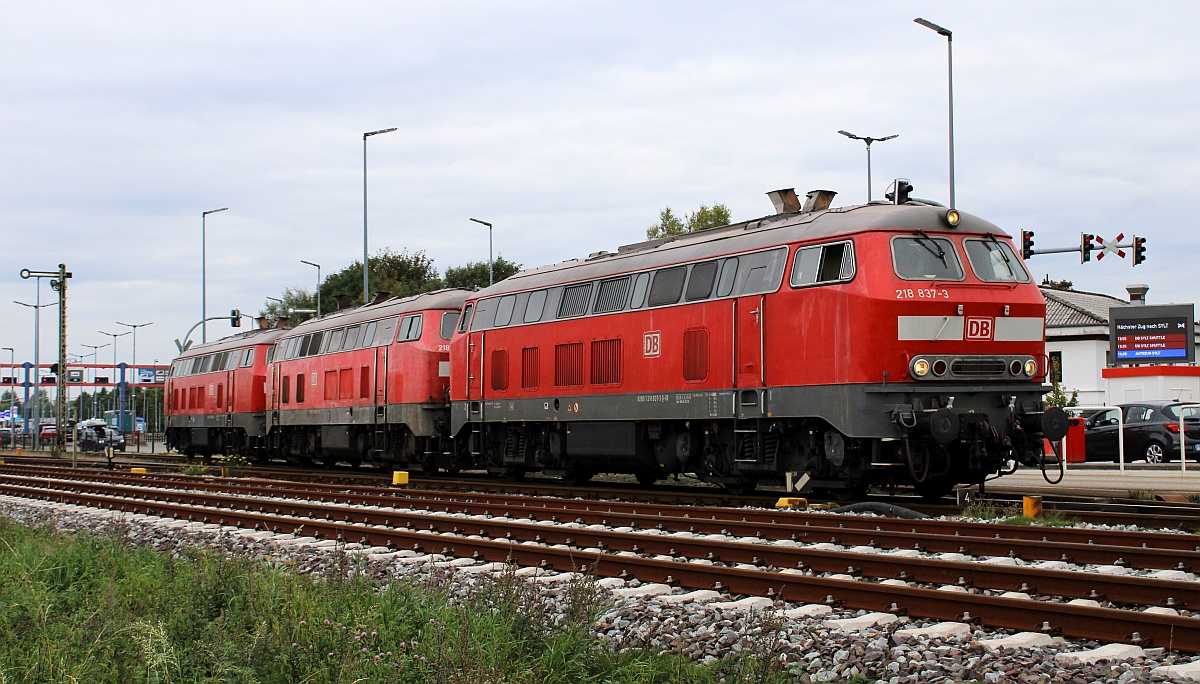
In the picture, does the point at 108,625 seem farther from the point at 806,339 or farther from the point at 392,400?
the point at 392,400

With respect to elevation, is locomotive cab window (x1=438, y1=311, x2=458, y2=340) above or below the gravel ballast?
above

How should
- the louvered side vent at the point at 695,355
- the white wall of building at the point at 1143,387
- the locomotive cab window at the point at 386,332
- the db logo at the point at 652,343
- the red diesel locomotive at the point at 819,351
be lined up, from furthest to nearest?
the white wall of building at the point at 1143,387 < the locomotive cab window at the point at 386,332 < the db logo at the point at 652,343 < the louvered side vent at the point at 695,355 < the red diesel locomotive at the point at 819,351

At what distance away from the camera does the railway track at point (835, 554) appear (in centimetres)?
777

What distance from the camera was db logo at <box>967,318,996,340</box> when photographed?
1455cm

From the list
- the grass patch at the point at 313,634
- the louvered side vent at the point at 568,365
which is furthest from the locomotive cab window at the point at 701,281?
the grass patch at the point at 313,634

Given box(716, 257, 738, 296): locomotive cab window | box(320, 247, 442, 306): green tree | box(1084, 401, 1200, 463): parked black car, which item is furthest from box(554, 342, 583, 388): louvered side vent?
box(320, 247, 442, 306): green tree

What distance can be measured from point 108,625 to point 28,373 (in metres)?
78.4

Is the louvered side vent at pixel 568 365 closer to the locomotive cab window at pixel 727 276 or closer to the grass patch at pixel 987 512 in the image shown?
the locomotive cab window at pixel 727 276

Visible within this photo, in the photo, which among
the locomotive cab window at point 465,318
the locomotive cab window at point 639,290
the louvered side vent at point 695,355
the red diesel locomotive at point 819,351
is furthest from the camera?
the locomotive cab window at point 465,318

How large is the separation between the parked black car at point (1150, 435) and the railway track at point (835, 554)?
17088 mm

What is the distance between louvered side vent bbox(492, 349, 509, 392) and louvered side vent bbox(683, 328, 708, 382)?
5377 millimetres

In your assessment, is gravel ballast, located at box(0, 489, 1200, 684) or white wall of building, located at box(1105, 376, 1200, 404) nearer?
gravel ballast, located at box(0, 489, 1200, 684)

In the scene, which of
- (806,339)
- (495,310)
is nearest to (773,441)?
(806,339)

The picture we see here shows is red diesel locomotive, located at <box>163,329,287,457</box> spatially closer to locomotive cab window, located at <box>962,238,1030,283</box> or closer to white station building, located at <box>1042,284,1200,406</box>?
locomotive cab window, located at <box>962,238,1030,283</box>
